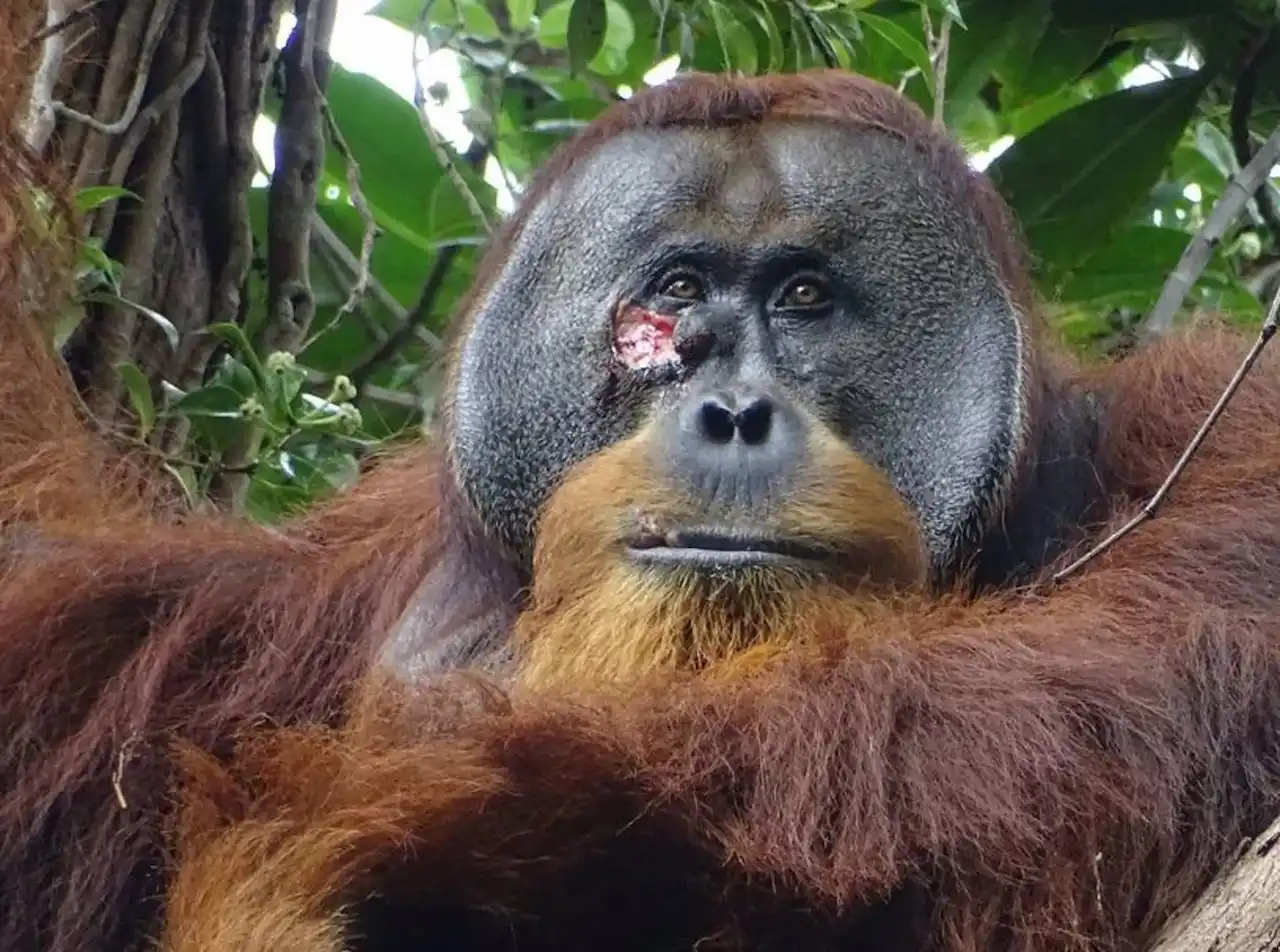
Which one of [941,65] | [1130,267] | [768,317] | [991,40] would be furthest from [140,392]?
[1130,267]

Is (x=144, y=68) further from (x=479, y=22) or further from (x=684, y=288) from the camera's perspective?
(x=479, y=22)

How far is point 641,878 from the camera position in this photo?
2.31 meters

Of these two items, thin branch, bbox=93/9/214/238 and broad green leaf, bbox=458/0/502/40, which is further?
broad green leaf, bbox=458/0/502/40

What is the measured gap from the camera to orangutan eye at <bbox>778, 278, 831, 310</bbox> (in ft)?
9.29

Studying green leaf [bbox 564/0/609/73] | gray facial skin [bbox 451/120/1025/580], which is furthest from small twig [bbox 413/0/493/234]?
gray facial skin [bbox 451/120/1025/580]

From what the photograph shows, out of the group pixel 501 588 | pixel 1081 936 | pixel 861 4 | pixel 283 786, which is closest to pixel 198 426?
pixel 501 588

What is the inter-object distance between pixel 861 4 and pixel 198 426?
1.42 meters

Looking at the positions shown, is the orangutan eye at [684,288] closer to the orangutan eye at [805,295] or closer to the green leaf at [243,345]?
the orangutan eye at [805,295]

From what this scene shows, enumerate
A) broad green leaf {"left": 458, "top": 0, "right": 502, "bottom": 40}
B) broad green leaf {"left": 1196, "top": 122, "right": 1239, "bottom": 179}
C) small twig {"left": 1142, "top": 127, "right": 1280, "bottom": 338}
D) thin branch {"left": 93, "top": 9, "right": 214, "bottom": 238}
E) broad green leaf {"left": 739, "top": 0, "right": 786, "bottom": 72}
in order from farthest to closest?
broad green leaf {"left": 458, "top": 0, "right": 502, "bottom": 40} < broad green leaf {"left": 1196, "top": 122, "right": 1239, "bottom": 179} < broad green leaf {"left": 739, "top": 0, "right": 786, "bottom": 72} < thin branch {"left": 93, "top": 9, "right": 214, "bottom": 238} < small twig {"left": 1142, "top": 127, "right": 1280, "bottom": 338}

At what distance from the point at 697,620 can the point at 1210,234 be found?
4.02 ft

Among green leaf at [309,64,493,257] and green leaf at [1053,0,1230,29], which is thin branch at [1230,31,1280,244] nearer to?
green leaf at [1053,0,1230,29]

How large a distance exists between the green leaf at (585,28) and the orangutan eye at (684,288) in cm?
101

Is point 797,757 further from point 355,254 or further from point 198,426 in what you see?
point 355,254

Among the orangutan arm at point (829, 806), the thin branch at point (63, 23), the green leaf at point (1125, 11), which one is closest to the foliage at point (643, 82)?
the green leaf at point (1125, 11)
